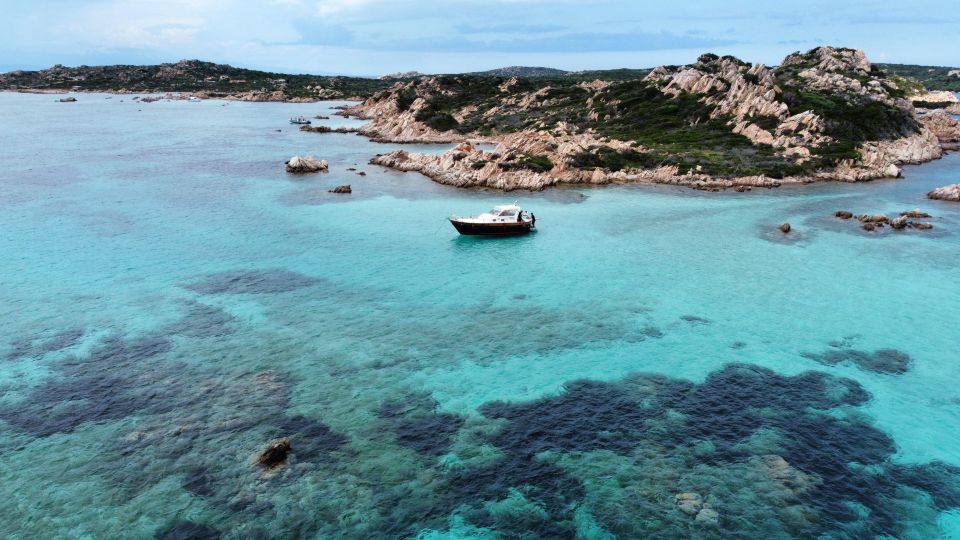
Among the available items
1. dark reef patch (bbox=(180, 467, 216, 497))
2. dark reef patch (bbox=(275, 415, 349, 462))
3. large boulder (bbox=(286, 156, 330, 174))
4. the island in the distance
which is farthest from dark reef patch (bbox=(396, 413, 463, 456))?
large boulder (bbox=(286, 156, 330, 174))

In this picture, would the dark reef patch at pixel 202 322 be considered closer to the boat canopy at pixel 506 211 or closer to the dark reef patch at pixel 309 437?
the dark reef patch at pixel 309 437

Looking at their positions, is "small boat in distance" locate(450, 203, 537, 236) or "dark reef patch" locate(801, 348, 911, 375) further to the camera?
"small boat in distance" locate(450, 203, 537, 236)

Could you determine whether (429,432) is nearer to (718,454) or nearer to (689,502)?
(689,502)

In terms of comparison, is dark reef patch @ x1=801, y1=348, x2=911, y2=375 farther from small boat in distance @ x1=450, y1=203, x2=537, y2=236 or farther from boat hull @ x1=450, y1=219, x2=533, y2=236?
small boat in distance @ x1=450, y1=203, x2=537, y2=236

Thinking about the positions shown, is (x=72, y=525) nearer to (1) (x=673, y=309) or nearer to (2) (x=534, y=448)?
(2) (x=534, y=448)

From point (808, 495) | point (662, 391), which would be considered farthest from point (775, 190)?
point (808, 495)

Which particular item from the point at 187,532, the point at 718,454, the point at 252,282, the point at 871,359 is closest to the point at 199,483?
the point at 187,532
